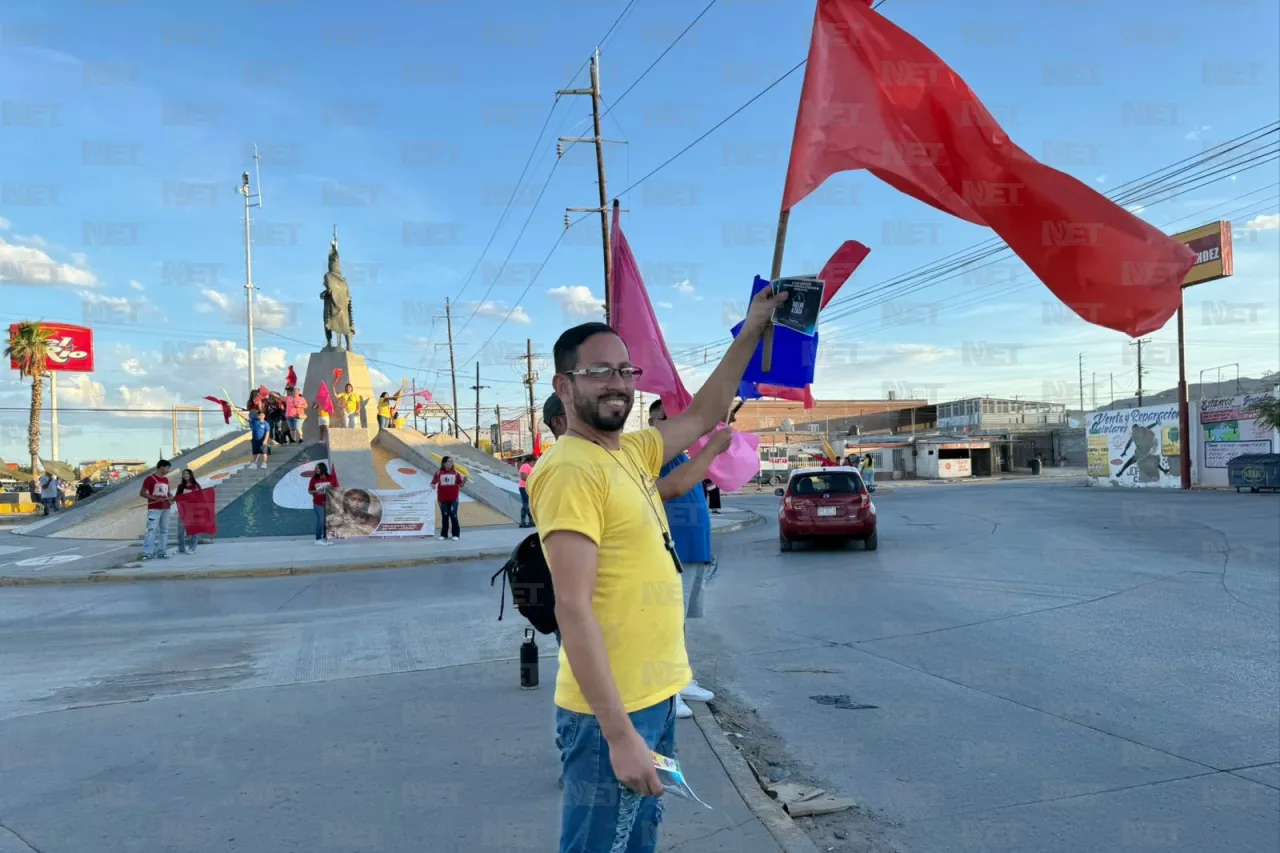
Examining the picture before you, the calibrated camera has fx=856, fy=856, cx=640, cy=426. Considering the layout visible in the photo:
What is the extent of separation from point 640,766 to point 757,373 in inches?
72.0

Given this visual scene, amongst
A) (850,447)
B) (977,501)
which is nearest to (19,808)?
(977,501)

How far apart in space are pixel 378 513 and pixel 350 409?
31.4 feet

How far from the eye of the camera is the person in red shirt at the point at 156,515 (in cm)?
1459

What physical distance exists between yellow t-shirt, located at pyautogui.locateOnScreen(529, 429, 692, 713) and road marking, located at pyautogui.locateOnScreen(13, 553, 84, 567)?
1582cm

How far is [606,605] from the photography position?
7.00ft

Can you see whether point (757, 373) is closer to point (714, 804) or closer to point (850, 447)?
point (714, 804)

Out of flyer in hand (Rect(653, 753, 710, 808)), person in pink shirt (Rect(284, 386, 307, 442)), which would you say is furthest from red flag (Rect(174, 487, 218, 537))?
flyer in hand (Rect(653, 753, 710, 808))

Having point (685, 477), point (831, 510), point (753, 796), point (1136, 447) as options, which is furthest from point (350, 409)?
point (1136, 447)

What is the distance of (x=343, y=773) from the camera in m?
4.30

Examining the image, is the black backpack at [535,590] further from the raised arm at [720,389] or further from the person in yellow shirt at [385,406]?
the person in yellow shirt at [385,406]

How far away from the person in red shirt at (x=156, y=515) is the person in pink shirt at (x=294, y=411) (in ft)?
37.7

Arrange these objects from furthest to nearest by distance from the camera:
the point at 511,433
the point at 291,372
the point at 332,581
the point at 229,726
Result: the point at 511,433 < the point at 291,372 < the point at 332,581 < the point at 229,726

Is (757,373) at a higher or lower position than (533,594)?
higher

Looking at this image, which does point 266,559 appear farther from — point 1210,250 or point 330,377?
point 1210,250
